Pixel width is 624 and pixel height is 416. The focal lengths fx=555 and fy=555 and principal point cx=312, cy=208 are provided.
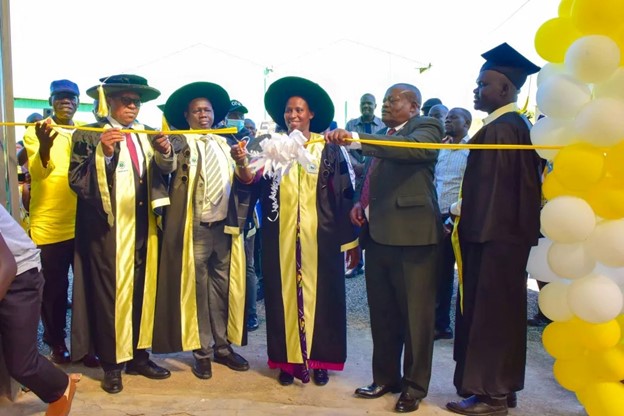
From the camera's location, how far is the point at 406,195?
3381 mm

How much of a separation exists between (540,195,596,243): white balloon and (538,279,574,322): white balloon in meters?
0.31

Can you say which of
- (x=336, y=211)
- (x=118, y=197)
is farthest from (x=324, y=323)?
(x=118, y=197)

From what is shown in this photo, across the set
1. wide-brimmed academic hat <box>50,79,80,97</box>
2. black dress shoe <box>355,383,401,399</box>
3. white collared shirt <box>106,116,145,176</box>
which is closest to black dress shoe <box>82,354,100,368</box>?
white collared shirt <box>106,116,145,176</box>

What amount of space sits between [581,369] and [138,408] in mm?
2525

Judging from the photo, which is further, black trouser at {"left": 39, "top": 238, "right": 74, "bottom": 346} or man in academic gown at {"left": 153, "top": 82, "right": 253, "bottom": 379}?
black trouser at {"left": 39, "top": 238, "right": 74, "bottom": 346}

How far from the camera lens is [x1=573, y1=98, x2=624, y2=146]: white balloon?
2.42 meters

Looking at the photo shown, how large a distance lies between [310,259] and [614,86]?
6.81 ft

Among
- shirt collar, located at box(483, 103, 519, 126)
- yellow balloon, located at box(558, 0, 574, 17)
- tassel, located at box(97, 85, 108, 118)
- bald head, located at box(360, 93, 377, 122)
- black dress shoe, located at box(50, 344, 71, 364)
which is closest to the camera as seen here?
yellow balloon, located at box(558, 0, 574, 17)

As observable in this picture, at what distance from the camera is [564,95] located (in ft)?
8.52

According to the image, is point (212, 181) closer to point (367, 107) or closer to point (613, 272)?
point (613, 272)

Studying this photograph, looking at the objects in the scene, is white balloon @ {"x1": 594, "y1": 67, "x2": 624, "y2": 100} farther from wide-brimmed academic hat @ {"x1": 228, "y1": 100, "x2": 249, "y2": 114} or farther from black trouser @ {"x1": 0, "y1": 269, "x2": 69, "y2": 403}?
wide-brimmed academic hat @ {"x1": 228, "y1": 100, "x2": 249, "y2": 114}

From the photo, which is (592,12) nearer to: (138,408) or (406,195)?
(406,195)

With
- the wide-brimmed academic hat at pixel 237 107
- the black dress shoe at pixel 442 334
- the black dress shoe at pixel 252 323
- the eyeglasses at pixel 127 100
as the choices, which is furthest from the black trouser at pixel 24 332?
the wide-brimmed academic hat at pixel 237 107

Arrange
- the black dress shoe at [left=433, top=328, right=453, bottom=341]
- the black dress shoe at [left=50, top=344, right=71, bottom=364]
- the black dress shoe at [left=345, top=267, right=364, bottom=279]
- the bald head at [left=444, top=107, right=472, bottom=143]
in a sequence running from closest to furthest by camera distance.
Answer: the black dress shoe at [left=50, top=344, right=71, bottom=364] → the black dress shoe at [left=433, top=328, right=453, bottom=341] → the bald head at [left=444, top=107, right=472, bottom=143] → the black dress shoe at [left=345, top=267, right=364, bottom=279]
